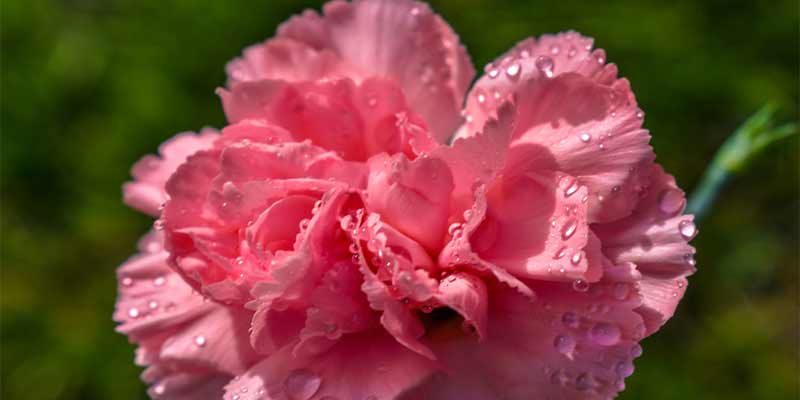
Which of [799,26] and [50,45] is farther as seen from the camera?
[50,45]

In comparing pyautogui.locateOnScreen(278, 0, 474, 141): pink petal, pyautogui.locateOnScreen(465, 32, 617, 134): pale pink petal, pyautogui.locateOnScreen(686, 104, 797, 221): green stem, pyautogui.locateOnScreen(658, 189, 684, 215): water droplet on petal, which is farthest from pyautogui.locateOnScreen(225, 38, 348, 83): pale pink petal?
pyautogui.locateOnScreen(686, 104, 797, 221): green stem

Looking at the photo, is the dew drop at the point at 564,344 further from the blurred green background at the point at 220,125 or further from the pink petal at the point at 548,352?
the blurred green background at the point at 220,125

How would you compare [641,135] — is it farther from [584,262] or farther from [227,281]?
[227,281]

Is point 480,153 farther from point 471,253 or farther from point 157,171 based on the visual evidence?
point 157,171

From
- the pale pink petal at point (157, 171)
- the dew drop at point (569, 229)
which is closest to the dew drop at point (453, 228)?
the dew drop at point (569, 229)

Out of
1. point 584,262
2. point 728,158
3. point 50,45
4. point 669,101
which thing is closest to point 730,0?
point 669,101

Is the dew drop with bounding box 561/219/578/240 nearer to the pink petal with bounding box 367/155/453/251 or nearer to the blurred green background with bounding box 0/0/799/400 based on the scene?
the pink petal with bounding box 367/155/453/251

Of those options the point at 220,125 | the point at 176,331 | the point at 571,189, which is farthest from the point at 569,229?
the point at 220,125
